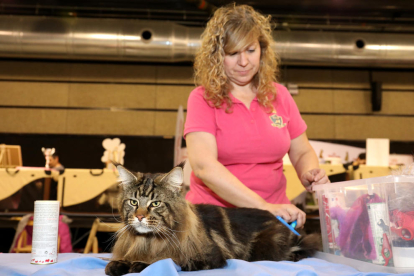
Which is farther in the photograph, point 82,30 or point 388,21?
point 388,21

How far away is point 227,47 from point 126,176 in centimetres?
77

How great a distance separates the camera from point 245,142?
1553 millimetres

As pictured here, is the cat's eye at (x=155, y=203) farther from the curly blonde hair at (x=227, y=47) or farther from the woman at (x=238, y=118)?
the curly blonde hair at (x=227, y=47)

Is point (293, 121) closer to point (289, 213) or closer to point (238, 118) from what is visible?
point (238, 118)

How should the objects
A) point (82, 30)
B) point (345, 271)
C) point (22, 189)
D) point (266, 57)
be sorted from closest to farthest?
point (345, 271) < point (266, 57) < point (22, 189) < point (82, 30)

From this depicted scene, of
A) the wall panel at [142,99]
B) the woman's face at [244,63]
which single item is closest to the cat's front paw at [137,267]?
the woman's face at [244,63]

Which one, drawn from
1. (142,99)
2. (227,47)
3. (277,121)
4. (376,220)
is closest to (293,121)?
(277,121)

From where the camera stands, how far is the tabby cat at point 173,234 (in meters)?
1.03

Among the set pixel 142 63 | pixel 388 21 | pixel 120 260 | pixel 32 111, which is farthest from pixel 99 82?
pixel 120 260

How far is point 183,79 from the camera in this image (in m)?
7.12

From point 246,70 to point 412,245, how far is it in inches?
38.3

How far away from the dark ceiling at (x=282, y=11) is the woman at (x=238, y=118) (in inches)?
162

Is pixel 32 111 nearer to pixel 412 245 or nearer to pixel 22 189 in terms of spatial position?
pixel 22 189

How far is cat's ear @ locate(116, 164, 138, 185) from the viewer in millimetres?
1105
